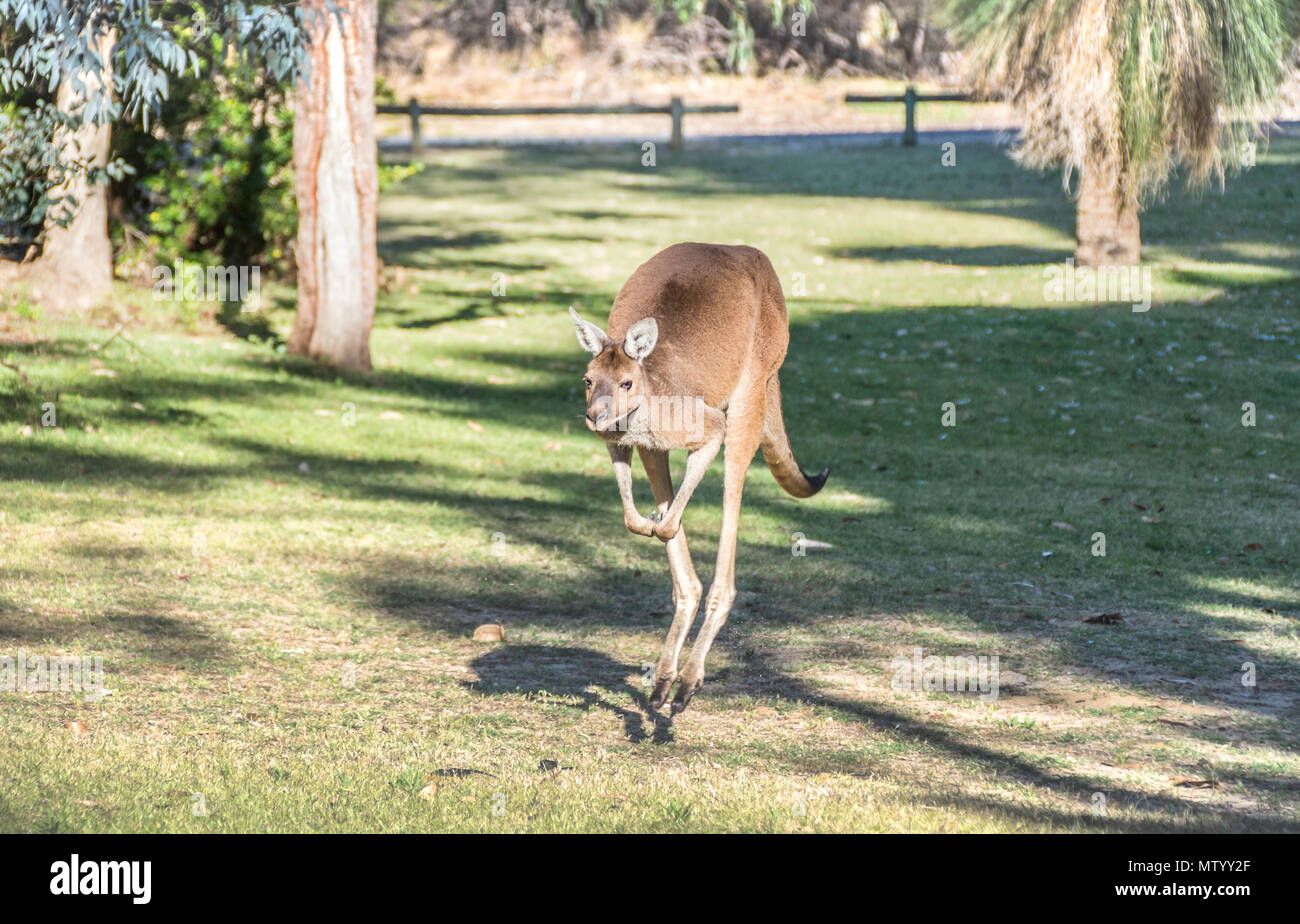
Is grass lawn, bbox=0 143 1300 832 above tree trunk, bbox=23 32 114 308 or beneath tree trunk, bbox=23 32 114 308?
beneath

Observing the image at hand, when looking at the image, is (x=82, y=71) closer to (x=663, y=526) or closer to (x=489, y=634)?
(x=489, y=634)

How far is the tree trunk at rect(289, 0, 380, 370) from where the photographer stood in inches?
562

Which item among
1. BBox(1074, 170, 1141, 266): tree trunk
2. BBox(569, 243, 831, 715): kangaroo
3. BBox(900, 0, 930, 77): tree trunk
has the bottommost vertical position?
BBox(569, 243, 831, 715): kangaroo

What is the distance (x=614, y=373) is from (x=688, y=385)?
1.62ft

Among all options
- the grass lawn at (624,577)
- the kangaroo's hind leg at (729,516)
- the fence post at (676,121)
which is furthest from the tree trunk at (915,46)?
the kangaroo's hind leg at (729,516)

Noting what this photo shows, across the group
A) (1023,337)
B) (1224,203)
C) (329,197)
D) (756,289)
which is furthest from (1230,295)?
(756,289)

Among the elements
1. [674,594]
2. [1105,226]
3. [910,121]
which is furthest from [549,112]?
[674,594]

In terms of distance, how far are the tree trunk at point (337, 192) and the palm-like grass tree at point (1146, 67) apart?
781 centimetres

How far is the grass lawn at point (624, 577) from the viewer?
5887mm

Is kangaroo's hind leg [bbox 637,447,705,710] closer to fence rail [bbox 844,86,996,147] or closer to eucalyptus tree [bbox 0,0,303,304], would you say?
eucalyptus tree [bbox 0,0,303,304]

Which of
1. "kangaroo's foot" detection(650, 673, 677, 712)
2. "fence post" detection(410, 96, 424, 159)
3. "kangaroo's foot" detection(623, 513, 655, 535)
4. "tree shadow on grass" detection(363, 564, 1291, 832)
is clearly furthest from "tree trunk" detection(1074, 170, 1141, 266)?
"fence post" detection(410, 96, 424, 159)

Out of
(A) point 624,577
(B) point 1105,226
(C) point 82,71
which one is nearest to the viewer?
(C) point 82,71

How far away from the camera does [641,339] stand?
16.7ft

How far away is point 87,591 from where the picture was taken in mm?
8453
